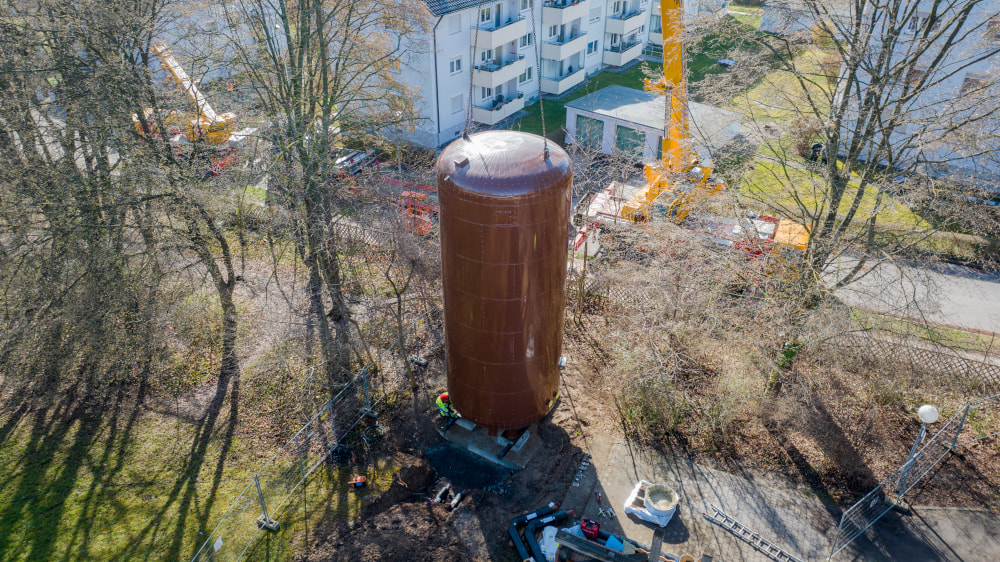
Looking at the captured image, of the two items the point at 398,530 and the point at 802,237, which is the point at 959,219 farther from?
the point at 398,530

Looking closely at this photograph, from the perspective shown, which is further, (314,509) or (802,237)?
(802,237)

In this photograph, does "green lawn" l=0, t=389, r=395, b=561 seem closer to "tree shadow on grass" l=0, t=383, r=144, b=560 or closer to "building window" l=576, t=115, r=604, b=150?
"tree shadow on grass" l=0, t=383, r=144, b=560

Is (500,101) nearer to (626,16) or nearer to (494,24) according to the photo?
(494,24)

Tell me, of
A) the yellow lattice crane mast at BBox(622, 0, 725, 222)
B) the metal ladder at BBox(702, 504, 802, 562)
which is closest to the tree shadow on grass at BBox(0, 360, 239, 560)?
the metal ladder at BBox(702, 504, 802, 562)

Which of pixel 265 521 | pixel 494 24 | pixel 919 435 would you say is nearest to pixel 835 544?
pixel 919 435

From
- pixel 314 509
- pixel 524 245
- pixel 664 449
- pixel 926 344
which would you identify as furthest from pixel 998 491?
pixel 314 509
